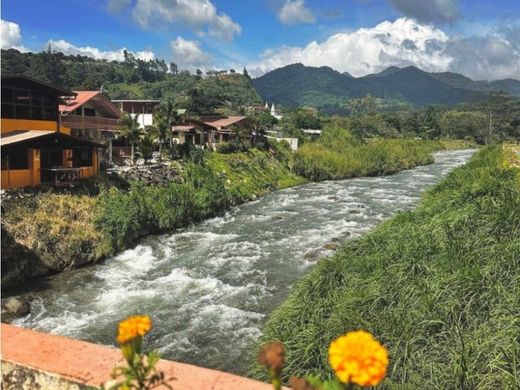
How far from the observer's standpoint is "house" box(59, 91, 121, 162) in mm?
32844

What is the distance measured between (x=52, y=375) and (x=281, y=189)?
3827 cm

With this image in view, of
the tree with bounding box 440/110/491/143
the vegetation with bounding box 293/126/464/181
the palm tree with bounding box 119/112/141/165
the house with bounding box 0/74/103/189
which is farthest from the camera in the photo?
the tree with bounding box 440/110/491/143

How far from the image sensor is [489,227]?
36.4 ft

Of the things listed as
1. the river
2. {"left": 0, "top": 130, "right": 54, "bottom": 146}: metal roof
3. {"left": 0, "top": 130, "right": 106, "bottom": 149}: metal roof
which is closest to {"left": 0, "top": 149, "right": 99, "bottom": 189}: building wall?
{"left": 0, "top": 130, "right": 106, "bottom": 149}: metal roof

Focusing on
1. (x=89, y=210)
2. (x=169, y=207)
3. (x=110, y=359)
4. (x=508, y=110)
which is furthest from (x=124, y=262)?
(x=508, y=110)

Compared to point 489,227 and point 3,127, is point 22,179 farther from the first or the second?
point 489,227

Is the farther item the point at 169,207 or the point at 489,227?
the point at 169,207

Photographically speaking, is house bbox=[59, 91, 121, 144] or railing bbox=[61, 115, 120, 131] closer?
railing bbox=[61, 115, 120, 131]

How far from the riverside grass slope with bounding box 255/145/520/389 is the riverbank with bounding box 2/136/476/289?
1147 centimetres

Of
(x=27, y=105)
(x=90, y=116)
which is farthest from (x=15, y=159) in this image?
(x=90, y=116)

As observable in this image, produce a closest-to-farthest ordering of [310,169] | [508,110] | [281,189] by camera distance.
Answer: [281,189] < [310,169] < [508,110]

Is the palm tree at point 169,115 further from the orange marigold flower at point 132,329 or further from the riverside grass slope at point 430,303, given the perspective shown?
the orange marigold flower at point 132,329

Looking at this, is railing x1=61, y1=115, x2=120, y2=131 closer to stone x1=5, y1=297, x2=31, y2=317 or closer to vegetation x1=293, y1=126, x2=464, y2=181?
vegetation x1=293, y1=126, x2=464, y2=181

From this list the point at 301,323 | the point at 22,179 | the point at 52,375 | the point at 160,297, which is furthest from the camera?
the point at 22,179
